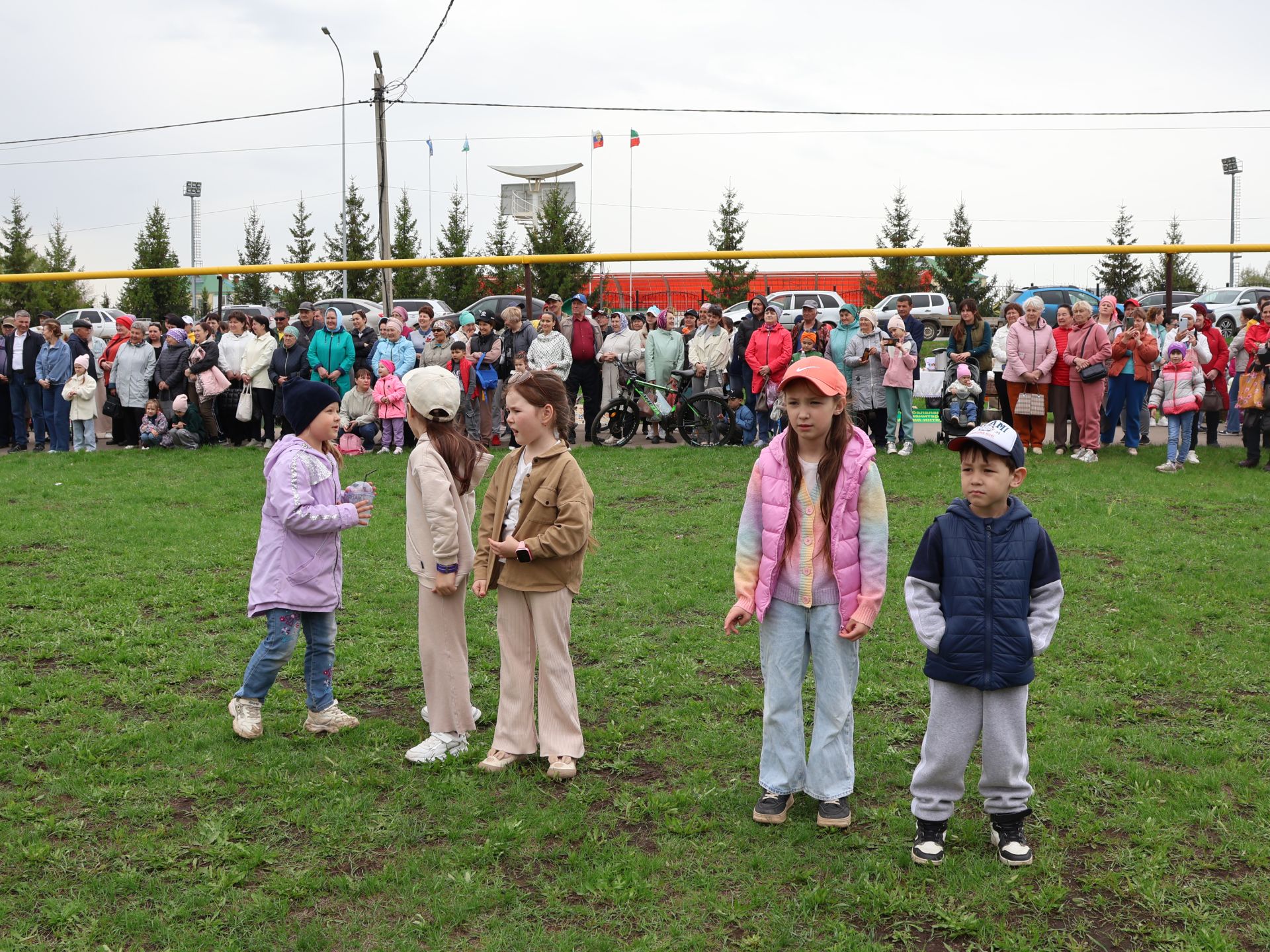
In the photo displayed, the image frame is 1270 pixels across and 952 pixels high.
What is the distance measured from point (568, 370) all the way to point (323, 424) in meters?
10.0

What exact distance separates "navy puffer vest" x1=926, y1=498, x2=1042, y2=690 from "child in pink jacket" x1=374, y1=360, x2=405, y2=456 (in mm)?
11676

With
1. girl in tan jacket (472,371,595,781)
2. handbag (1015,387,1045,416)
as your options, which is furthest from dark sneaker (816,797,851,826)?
handbag (1015,387,1045,416)

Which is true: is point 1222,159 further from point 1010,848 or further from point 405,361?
point 1010,848

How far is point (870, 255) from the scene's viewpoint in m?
16.5

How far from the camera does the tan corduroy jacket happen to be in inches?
194

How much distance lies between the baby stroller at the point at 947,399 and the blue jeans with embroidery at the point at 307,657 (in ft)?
33.2

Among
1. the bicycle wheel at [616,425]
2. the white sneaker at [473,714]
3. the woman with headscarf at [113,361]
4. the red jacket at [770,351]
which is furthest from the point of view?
the woman with headscarf at [113,361]

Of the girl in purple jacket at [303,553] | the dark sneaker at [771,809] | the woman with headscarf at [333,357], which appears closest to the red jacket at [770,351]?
the woman with headscarf at [333,357]

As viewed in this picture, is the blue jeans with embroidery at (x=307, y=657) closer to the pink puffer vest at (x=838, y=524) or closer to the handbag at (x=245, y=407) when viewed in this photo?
the pink puffer vest at (x=838, y=524)

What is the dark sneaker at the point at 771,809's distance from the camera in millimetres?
4516

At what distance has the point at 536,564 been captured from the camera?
4969mm

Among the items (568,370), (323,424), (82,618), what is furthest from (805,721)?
(568,370)

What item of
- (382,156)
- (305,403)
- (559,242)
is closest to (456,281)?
(559,242)

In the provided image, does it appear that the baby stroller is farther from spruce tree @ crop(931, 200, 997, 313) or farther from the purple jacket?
spruce tree @ crop(931, 200, 997, 313)
